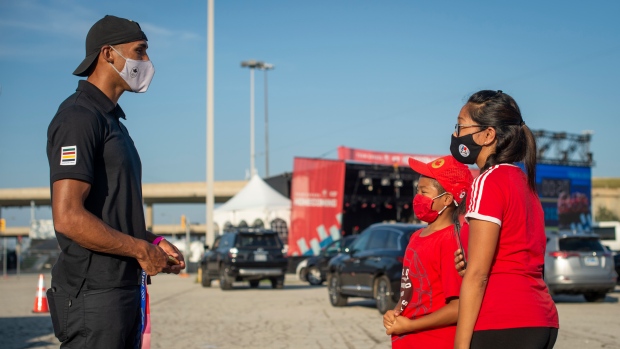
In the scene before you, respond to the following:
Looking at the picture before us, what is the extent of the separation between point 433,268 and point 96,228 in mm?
1582

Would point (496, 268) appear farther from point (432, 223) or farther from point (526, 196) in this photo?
point (432, 223)

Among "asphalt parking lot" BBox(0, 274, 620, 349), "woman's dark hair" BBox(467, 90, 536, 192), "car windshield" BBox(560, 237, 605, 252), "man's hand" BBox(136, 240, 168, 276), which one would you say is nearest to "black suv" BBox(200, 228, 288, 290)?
"asphalt parking lot" BBox(0, 274, 620, 349)

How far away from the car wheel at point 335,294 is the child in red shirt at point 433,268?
13.3m

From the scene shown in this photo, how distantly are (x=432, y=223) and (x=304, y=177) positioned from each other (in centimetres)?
3523

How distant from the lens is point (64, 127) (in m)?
3.37

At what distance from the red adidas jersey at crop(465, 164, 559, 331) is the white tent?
35.5 metres

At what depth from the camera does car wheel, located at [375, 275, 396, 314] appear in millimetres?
14742

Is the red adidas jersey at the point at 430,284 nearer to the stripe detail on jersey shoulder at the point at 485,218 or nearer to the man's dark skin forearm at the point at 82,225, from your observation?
the stripe detail on jersey shoulder at the point at 485,218

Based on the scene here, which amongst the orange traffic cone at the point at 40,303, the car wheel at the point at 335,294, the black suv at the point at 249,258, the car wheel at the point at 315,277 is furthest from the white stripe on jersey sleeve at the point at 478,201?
the car wheel at the point at 315,277

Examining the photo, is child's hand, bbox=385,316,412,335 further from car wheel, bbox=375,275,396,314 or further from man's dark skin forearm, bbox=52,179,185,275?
car wheel, bbox=375,275,396,314

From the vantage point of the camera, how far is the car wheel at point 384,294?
14.7 meters

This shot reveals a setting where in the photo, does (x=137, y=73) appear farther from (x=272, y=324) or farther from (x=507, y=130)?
(x=272, y=324)

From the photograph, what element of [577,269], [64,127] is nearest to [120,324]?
[64,127]

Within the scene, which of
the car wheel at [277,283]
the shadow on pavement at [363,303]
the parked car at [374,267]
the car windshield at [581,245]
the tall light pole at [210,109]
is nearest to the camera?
the parked car at [374,267]
